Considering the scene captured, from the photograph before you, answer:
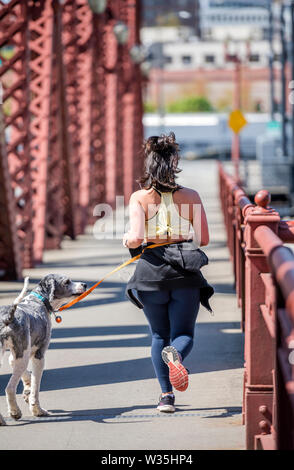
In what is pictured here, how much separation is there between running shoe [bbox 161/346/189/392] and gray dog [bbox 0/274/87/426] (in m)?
0.78

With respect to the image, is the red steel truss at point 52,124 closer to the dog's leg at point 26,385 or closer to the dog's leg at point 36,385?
the dog's leg at point 26,385

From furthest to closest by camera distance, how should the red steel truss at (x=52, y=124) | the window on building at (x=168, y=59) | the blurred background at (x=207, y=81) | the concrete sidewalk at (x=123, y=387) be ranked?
the window on building at (x=168, y=59), the blurred background at (x=207, y=81), the red steel truss at (x=52, y=124), the concrete sidewalk at (x=123, y=387)

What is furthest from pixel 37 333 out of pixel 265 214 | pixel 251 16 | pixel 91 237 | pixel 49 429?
pixel 251 16

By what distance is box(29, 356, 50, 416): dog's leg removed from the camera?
6.01 metres

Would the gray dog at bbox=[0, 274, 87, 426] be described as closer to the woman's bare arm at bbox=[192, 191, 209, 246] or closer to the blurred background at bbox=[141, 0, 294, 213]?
the woman's bare arm at bbox=[192, 191, 209, 246]

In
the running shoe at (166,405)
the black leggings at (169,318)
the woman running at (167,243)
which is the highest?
the woman running at (167,243)

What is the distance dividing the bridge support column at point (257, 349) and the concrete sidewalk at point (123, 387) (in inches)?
10.1

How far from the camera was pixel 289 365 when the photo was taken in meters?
3.84

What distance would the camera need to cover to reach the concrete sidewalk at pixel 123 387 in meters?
5.57

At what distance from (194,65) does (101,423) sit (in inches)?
5435

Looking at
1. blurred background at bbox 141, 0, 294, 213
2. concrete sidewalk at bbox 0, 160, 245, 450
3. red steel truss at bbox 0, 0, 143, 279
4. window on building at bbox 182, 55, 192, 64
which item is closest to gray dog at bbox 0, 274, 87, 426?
concrete sidewalk at bbox 0, 160, 245, 450

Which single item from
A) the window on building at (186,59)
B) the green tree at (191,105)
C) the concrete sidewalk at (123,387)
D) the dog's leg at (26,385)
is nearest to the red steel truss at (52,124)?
the concrete sidewalk at (123,387)

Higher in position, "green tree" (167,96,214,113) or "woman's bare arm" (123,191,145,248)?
"green tree" (167,96,214,113)

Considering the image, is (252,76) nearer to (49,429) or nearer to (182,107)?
(182,107)
